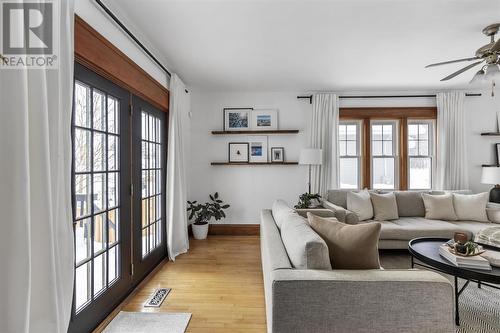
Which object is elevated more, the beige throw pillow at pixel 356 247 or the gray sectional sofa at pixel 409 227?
the beige throw pillow at pixel 356 247

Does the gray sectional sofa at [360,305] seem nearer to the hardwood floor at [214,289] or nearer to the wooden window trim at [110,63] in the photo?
the hardwood floor at [214,289]

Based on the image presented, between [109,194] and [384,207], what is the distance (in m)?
3.55

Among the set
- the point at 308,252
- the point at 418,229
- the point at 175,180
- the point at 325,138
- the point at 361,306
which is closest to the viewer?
the point at 361,306

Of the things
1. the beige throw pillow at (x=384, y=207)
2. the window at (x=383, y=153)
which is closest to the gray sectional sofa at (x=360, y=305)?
the beige throw pillow at (x=384, y=207)

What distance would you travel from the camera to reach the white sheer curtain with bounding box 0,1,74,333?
40.2 inches

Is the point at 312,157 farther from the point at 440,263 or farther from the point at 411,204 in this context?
the point at 440,263

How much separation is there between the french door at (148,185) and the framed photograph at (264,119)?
169cm

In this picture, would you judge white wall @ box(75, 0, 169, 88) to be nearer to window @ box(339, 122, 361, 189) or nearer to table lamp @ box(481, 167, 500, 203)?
window @ box(339, 122, 361, 189)

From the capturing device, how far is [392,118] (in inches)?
177

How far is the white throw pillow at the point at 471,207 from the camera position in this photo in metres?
3.53

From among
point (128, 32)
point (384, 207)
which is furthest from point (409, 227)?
point (128, 32)

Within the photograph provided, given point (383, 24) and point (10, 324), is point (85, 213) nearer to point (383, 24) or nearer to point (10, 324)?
point (10, 324)

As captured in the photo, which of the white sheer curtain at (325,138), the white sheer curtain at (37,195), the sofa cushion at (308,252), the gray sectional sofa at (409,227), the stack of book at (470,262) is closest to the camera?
the white sheer curtain at (37,195)

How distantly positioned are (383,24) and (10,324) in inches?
128
